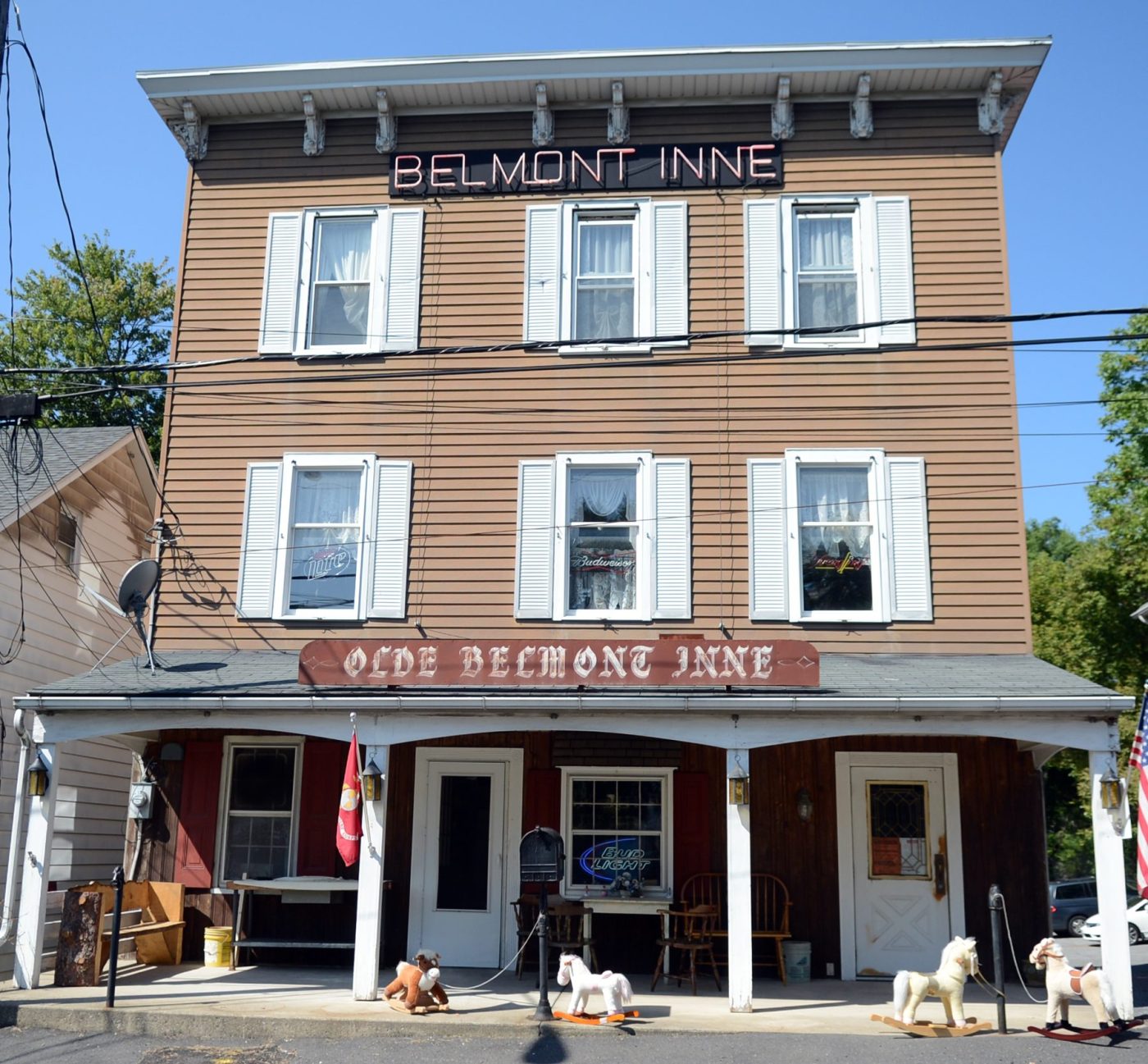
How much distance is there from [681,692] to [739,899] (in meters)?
1.83

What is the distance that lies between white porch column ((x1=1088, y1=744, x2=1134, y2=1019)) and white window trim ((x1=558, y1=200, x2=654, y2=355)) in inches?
256

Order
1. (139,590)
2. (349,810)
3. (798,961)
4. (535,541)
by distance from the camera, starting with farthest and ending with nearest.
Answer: (535,541) → (139,590) → (798,961) → (349,810)

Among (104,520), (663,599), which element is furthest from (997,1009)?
(104,520)

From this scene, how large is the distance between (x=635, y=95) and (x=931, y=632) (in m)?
7.03

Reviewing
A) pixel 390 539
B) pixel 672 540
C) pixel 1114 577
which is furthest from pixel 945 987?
pixel 1114 577

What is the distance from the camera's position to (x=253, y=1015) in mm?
10023

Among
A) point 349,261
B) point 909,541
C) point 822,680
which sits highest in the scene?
point 349,261

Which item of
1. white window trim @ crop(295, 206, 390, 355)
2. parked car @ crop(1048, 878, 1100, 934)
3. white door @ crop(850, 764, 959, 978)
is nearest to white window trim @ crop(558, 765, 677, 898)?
white door @ crop(850, 764, 959, 978)

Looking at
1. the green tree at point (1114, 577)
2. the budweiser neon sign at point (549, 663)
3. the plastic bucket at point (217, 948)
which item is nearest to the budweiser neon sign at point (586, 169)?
the budweiser neon sign at point (549, 663)

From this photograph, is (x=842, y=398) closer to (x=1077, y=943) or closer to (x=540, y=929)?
(x=540, y=929)

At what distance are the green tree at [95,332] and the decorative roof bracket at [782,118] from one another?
1666cm

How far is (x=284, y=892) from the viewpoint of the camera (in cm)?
1292

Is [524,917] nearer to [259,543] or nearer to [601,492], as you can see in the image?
[601,492]

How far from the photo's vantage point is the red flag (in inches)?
423
